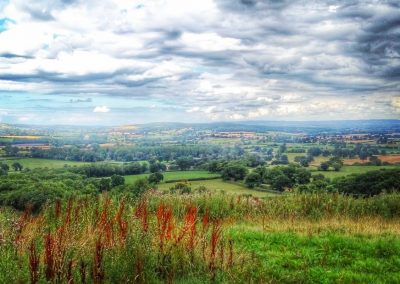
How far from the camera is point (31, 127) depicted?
11194 cm

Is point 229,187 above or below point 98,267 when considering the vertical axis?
below

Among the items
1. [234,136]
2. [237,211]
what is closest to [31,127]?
[234,136]

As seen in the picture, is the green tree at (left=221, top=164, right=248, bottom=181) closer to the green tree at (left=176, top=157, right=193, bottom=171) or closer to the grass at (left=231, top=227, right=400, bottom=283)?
the green tree at (left=176, top=157, right=193, bottom=171)

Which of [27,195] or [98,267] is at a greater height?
[98,267]

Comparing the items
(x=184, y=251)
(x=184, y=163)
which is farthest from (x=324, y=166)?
(x=184, y=251)

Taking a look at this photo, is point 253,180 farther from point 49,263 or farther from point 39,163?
point 39,163

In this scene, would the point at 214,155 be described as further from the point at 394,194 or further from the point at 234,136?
the point at 394,194

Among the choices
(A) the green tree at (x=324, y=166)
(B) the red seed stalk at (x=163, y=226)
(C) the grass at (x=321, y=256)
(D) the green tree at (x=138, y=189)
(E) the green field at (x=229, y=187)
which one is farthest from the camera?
(A) the green tree at (x=324, y=166)

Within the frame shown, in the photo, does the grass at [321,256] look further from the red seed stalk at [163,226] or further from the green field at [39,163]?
the green field at [39,163]

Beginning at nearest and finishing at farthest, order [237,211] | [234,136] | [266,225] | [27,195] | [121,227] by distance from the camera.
Answer: [121,227] < [266,225] < [237,211] < [27,195] < [234,136]

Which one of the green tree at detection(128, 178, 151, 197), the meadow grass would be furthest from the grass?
the green tree at detection(128, 178, 151, 197)

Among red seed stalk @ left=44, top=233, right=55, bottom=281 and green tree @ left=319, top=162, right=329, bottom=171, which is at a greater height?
red seed stalk @ left=44, top=233, right=55, bottom=281

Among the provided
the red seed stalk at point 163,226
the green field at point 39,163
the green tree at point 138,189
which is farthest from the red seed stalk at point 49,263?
the green field at point 39,163

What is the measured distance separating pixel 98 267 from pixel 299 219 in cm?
955
